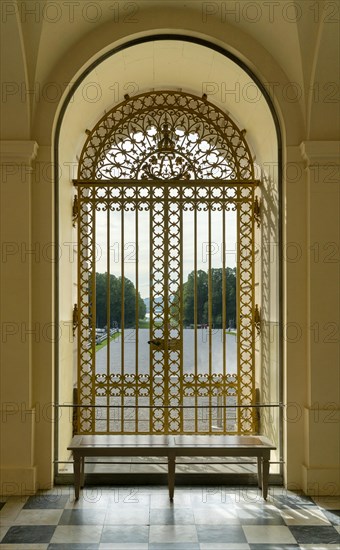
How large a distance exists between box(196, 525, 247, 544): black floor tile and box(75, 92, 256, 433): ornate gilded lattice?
1.71 m

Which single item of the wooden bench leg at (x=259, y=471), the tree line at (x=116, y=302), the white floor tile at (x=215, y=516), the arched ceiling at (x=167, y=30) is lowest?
the white floor tile at (x=215, y=516)

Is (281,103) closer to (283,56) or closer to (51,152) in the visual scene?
(283,56)

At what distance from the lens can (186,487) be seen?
5941 millimetres

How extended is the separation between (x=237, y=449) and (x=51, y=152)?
334 cm

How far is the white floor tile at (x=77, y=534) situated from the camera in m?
4.69

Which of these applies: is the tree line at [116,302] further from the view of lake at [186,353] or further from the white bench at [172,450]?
the white bench at [172,450]

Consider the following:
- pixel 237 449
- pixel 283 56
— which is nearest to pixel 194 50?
pixel 283 56

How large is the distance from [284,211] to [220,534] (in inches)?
119

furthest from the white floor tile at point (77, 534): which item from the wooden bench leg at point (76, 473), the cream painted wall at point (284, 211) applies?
the cream painted wall at point (284, 211)

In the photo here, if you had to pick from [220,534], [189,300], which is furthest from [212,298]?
[220,534]

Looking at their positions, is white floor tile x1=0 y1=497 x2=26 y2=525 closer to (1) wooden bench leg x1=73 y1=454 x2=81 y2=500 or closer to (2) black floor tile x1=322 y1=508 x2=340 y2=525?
(1) wooden bench leg x1=73 y1=454 x2=81 y2=500

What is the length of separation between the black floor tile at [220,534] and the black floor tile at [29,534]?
1.19 m

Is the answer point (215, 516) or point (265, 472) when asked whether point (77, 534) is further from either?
point (265, 472)

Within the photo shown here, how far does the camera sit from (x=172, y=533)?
4.83 metres
